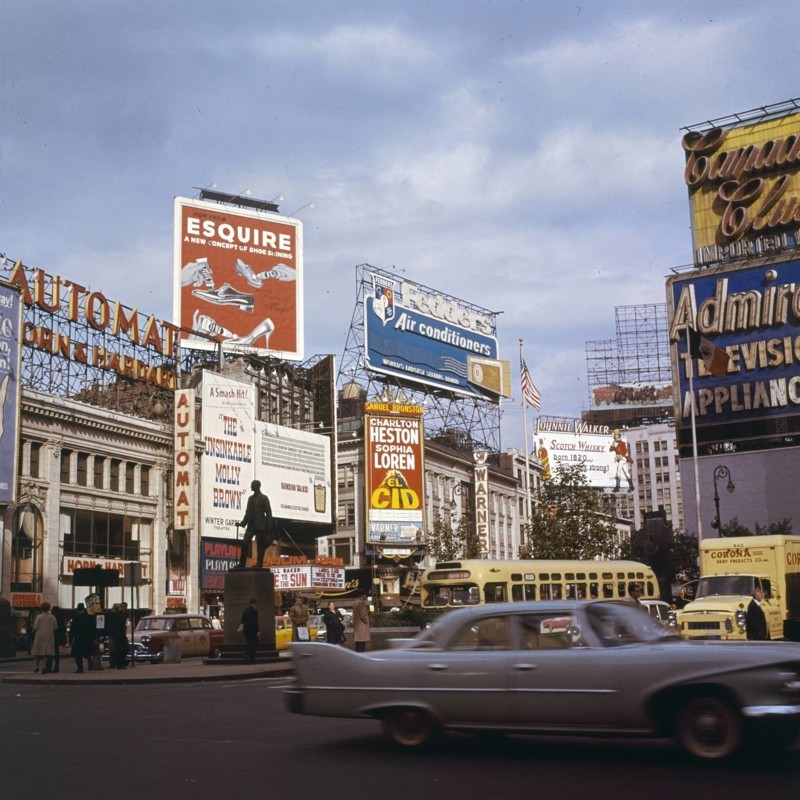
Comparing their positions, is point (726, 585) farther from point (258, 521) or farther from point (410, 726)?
point (410, 726)

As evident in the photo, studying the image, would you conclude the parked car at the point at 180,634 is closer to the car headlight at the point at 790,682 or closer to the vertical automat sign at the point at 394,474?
the car headlight at the point at 790,682

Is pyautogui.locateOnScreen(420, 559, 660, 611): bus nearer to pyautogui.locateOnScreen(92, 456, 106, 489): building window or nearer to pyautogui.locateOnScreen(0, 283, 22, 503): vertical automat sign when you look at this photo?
pyautogui.locateOnScreen(0, 283, 22, 503): vertical automat sign

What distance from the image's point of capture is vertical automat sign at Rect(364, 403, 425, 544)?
84000mm

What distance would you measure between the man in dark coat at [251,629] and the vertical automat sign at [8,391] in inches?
1037

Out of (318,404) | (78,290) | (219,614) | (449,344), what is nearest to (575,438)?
(449,344)

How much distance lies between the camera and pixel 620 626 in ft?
35.4

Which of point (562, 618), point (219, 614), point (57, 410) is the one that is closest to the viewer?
point (562, 618)

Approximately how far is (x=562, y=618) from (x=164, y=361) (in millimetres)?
60658

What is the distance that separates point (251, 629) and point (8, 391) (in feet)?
90.3

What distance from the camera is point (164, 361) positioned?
69125 millimetres

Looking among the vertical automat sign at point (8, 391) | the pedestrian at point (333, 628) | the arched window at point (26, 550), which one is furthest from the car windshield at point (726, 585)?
the arched window at point (26, 550)

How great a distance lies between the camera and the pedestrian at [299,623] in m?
32.7

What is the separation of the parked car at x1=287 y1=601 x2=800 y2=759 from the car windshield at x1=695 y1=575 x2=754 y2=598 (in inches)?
682

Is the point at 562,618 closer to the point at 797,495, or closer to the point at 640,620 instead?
the point at 640,620
